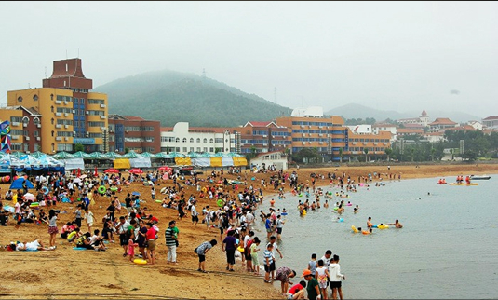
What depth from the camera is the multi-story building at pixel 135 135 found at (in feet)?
273

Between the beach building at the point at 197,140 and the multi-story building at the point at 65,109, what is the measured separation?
13.6m

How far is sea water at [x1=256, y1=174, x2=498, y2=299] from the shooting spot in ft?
61.9

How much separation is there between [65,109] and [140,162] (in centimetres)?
1614

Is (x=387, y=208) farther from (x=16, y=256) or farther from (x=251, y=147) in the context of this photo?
(x=251, y=147)

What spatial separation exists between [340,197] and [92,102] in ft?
135

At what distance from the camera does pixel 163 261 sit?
19781mm

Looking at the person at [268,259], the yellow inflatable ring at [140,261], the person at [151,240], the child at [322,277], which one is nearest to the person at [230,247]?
the person at [268,259]

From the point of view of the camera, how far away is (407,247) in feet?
90.0

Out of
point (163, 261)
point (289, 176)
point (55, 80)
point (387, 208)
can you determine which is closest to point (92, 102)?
point (55, 80)

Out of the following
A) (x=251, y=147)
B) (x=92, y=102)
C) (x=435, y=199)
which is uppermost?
(x=92, y=102)

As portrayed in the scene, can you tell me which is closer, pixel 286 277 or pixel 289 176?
pixel 286 277

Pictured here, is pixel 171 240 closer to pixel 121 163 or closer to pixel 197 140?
pixel 121 163

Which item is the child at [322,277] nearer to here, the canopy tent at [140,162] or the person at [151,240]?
the person at [151,240]

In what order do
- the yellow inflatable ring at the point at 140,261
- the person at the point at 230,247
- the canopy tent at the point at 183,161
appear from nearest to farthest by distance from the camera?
the yellow inflatable ring at the point at 140,261 → the person at the point at 230,247 → the canopy tent at the point at 183,161
